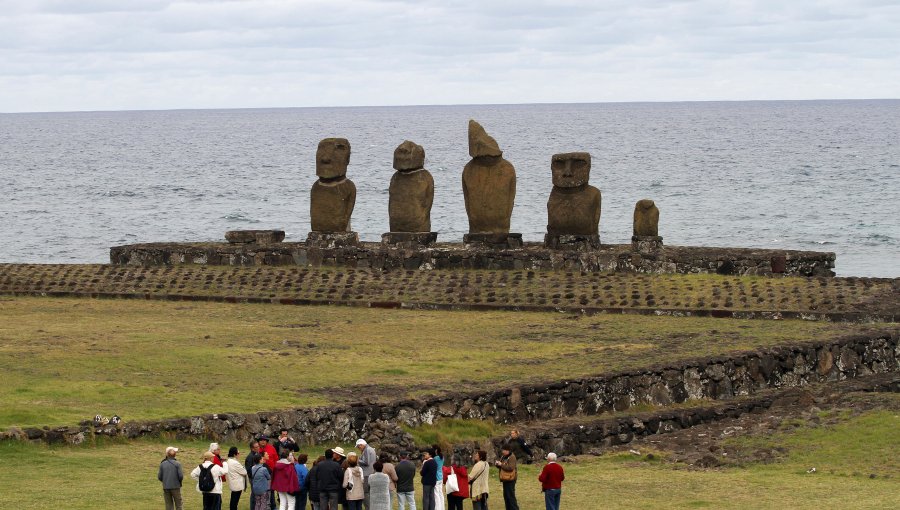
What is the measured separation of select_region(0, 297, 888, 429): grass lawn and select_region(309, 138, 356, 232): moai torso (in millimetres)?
4499

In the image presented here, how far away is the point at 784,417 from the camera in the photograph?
24.5m

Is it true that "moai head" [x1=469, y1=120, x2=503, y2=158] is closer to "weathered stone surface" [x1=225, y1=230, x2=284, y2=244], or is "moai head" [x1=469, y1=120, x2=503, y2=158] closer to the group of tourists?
"weathered stone surface" [x1=225, y1=230, x2=284, y2=244]

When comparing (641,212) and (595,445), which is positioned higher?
(641,212)

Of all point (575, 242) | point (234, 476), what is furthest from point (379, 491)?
point (575, 242)

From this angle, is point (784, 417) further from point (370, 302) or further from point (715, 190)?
point (715, 190)

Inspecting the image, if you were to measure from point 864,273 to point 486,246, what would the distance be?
74.3 feet

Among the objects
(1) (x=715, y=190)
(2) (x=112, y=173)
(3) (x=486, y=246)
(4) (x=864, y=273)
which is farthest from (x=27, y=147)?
(3) (x=486, y=246)

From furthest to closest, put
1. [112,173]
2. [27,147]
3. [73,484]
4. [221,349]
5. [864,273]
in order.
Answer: [27,147] → [112,173] → [864,273] → [221,349] → [73,484]

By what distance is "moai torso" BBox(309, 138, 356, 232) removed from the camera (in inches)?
1501

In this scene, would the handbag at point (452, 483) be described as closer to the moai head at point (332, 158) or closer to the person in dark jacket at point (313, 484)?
the person in dark jacket at point (313, 484)

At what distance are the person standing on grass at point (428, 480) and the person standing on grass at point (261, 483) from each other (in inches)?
69.0

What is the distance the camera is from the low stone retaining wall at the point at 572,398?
71.0 feet

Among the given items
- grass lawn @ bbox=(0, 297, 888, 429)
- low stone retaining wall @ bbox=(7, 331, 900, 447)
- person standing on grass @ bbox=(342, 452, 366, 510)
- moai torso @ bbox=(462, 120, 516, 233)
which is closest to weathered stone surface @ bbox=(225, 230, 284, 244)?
grass lawn @ bbox=(0, 297, 888, 429)

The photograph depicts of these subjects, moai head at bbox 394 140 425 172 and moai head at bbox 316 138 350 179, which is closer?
moai head at bbox 394 140 425 172
